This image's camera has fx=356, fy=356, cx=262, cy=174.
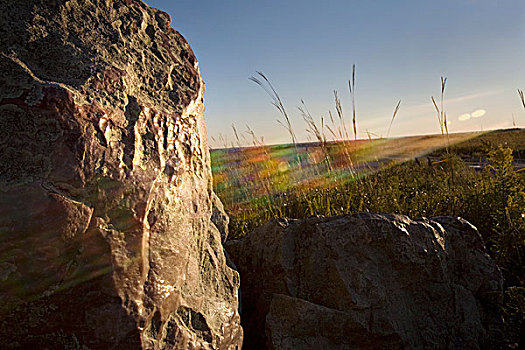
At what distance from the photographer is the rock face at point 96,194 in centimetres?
121

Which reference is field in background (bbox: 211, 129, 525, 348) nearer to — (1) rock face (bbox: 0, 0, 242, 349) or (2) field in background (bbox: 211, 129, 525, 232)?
(2) field in background (bbox: 211, 129, 525, 232)

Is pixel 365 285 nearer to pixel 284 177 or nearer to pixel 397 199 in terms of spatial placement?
pixel 397 199

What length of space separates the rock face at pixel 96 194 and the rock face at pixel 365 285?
418 mm

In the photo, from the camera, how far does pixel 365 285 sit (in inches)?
76.6

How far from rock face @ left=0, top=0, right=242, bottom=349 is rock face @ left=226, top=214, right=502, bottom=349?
418mm

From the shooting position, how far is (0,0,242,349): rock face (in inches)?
47.7

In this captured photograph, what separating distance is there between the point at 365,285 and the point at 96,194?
144cm

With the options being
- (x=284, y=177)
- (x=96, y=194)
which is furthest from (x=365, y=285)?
(x=284, y=177)

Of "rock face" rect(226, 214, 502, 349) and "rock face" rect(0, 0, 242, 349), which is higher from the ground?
"rock face" rect(0, 0, 242, 349)

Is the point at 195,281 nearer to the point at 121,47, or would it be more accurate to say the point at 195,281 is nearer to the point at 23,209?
the point at 23,209

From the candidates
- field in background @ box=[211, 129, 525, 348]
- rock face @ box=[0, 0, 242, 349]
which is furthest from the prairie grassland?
rock face @ box=[0, 0, 242, 349]

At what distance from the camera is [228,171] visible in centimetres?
712

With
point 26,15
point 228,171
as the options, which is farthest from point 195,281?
point 228,171

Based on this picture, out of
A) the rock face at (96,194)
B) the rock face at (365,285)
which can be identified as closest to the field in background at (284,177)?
the rock face at (365,285)
